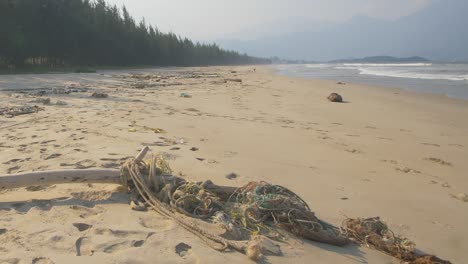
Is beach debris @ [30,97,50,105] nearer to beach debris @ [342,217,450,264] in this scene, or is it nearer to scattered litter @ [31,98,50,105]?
scattered litter @ [31,98,50,105]

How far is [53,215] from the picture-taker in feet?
9.27

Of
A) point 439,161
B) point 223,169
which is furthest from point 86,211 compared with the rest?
point 439,161

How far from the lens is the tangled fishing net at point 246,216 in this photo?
8.64ft

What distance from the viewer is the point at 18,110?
733 cm

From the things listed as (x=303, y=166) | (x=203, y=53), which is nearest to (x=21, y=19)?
(x=303, y=166)

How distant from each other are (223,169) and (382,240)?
1.90 m

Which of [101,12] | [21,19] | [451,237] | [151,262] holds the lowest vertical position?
[451,237]

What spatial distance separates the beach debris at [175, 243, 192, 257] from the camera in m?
2.38

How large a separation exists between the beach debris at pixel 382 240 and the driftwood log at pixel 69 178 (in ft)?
3.45

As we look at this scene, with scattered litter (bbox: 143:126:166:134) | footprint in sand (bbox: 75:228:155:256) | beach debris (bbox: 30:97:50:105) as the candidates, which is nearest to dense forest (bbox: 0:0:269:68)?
beach debris (bbox: 30:97:50:105)

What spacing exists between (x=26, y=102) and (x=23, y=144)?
173 inches

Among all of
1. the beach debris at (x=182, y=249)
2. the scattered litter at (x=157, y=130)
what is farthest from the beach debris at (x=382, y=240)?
the scattered litter at (x=157, y=130)

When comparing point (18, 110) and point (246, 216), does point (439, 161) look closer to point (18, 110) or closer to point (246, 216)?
point (246, 216)

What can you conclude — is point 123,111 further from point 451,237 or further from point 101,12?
point 101,12
